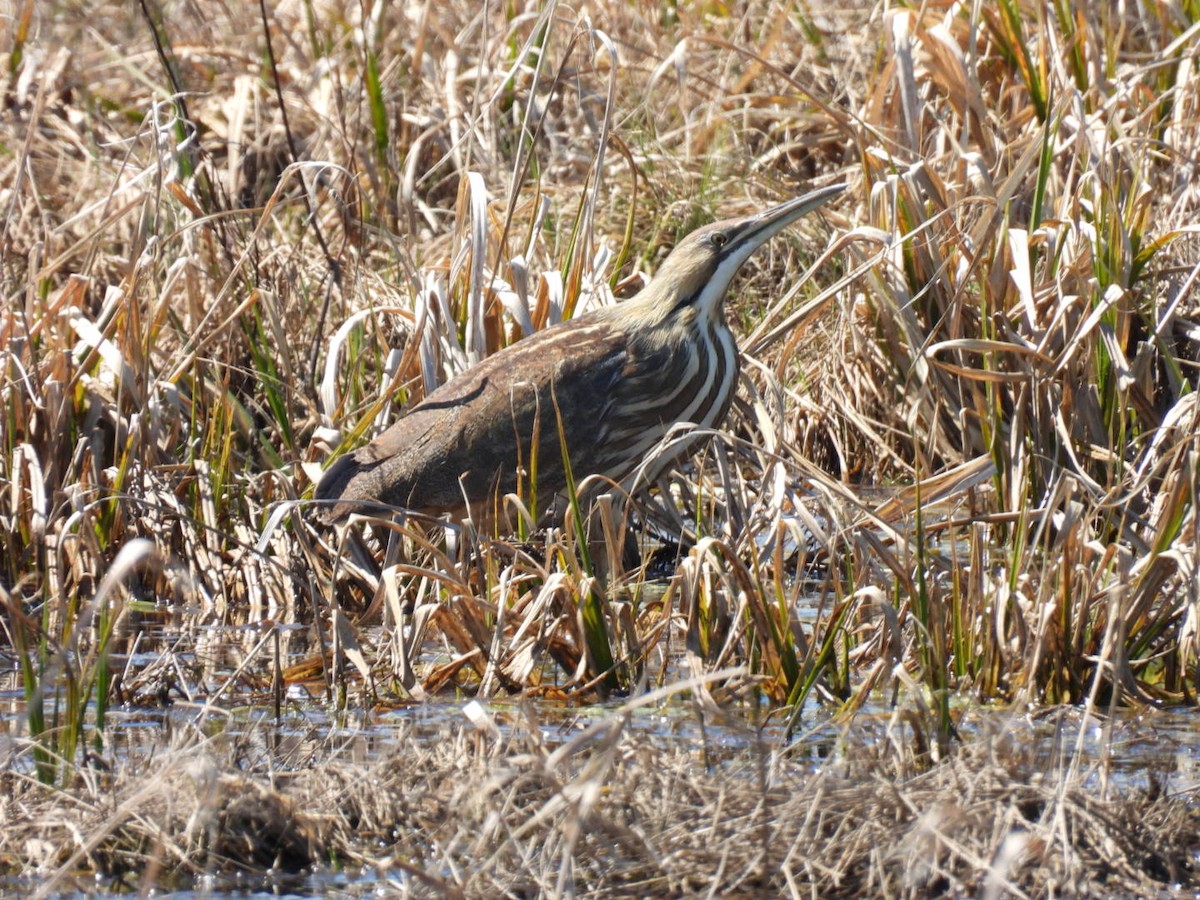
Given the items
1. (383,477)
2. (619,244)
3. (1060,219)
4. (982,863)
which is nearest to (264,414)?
(383,477)

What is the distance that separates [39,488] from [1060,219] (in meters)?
2.41

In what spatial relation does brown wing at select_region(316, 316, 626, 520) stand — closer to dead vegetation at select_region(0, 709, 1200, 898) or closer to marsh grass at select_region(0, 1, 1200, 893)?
marsh grass at select_region(0, 1, 1200, 893)

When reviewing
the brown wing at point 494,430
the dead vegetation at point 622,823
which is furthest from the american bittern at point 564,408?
the dead vegetation at point 622,823

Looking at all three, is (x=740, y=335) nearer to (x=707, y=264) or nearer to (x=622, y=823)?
(x=707, y=264)

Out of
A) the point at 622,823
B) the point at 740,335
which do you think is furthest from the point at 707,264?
the point at 622,823

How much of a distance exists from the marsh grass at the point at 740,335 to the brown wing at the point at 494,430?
10cm

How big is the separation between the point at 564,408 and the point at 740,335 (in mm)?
1234

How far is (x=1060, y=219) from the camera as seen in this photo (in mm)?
4512

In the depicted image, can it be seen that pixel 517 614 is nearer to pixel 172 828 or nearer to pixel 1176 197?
pixel 172 828

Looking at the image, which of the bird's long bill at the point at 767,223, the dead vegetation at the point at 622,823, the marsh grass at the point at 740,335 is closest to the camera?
the dead vegetation at the point at 622,823

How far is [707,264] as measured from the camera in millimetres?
4406

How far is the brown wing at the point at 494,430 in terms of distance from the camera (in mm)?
4172

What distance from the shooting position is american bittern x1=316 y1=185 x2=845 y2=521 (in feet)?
13.7

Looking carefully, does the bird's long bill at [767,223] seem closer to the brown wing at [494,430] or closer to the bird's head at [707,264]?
Answer: the bird's head at [707,264]
